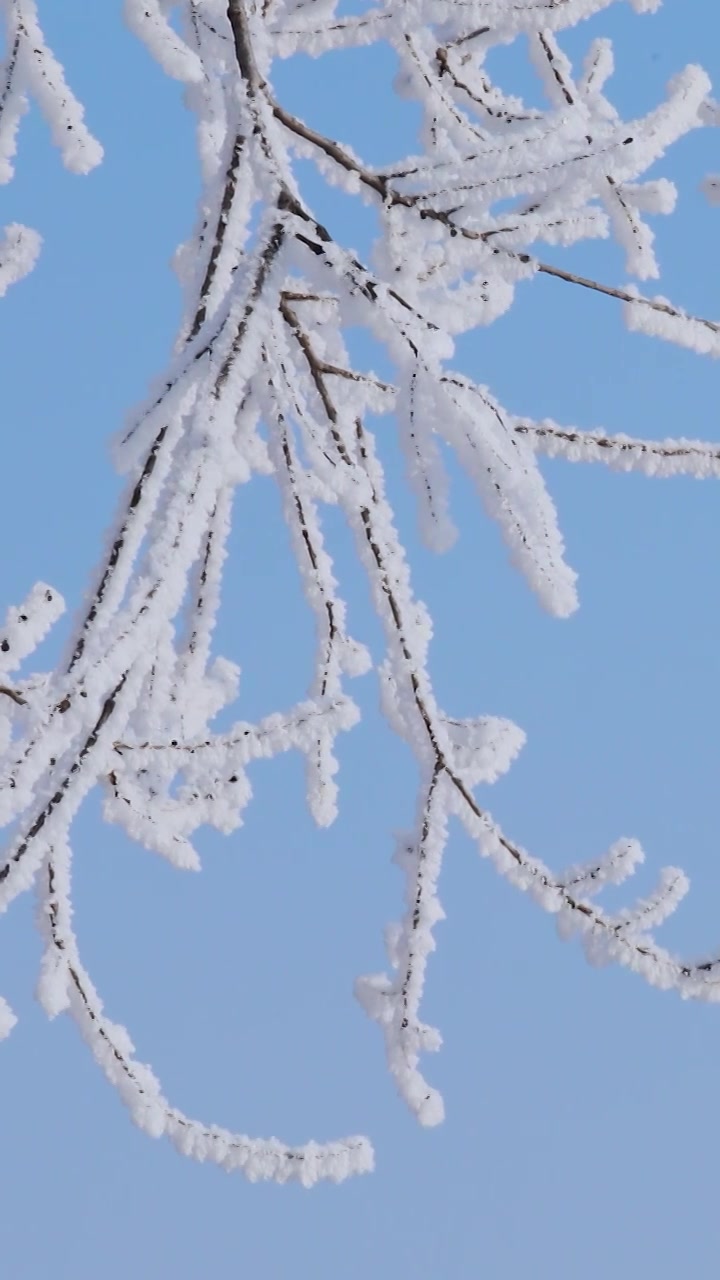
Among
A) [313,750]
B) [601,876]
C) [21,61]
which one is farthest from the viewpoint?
[313,750]

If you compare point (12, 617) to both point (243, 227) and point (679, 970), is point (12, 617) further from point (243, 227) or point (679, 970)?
point (679, 970)

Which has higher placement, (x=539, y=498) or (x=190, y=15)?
(x=190, y=15)

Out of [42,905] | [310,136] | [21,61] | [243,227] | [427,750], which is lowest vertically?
[42,905]

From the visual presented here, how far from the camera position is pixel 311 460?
2.16m

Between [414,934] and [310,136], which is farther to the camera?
[414,934]

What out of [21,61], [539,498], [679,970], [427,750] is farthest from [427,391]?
[21,61]

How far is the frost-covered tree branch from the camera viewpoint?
65.7 inches

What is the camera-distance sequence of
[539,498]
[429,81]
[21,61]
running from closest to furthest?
1. [539,498]
2. [21,61]
3. [429,81]

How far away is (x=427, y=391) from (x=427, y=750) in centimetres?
62

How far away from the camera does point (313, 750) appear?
109 inches

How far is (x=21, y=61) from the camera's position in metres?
2.35

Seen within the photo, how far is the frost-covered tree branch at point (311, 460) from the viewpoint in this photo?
167cm

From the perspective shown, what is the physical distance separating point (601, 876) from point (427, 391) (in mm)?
828

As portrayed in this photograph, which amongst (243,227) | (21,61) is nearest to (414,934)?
(243,227)
